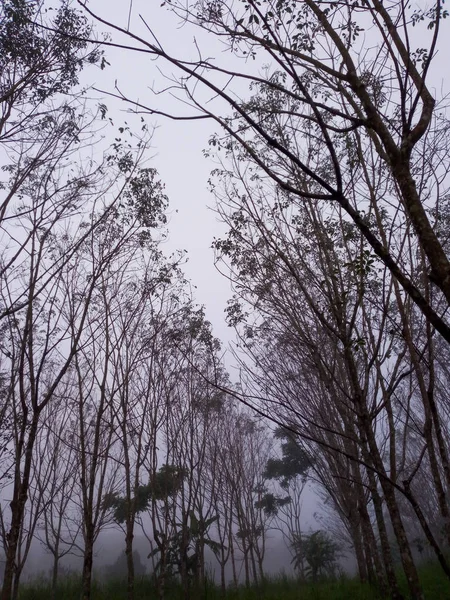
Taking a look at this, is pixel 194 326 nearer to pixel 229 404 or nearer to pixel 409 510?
pixel 229 404

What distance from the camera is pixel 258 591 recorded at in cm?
1202

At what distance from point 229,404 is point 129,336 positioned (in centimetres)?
719

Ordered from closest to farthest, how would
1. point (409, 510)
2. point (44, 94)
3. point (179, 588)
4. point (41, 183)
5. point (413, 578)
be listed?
point (413, 578) → point (44, 94) → point (41, 183) → point (179, 588) → point (409, 510)

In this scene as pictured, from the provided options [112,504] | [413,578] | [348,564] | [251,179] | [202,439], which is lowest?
[348,564]

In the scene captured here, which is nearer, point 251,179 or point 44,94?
point 44,94

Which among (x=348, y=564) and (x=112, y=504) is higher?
(x=112, y=504)

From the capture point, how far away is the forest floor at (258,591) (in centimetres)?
976

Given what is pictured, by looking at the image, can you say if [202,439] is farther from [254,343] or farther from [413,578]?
[413,578]

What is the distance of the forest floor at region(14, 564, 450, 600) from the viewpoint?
→ 9.76 meters

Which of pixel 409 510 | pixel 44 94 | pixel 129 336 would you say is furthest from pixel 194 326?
pixel 409 510

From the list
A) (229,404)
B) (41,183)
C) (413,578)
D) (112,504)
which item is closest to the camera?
(413,578)

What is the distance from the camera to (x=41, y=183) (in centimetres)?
652

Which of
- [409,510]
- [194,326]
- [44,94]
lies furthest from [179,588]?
[409,510]

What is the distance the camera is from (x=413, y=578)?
407 cm
